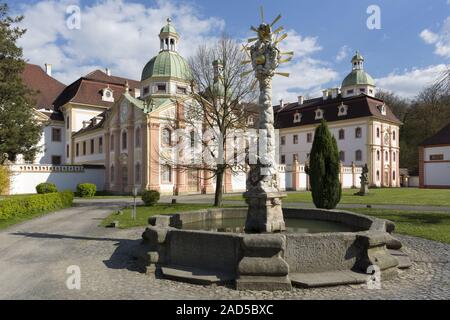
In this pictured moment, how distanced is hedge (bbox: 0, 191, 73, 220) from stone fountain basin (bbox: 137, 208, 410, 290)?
38.4 feet

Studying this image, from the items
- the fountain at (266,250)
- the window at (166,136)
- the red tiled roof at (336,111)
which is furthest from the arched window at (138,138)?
the fountain at (266,250)

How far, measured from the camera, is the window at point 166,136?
111 ft

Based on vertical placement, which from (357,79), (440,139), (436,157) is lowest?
(436,157)

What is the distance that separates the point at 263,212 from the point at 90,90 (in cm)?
4630

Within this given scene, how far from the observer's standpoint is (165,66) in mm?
37375

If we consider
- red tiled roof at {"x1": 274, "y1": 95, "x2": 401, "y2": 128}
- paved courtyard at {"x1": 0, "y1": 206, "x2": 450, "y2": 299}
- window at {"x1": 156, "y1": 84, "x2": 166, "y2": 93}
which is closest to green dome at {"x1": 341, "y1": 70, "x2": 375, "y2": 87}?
red tiled roof at {"x1": 274, "y1": 95, "x2": 401, "y2": 128}

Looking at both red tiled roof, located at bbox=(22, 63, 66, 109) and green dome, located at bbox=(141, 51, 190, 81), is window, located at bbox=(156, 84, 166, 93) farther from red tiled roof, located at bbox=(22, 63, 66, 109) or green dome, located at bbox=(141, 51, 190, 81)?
red tiled roof, located at bbox=(22, 63, 66, 109)

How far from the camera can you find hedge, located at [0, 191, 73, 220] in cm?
1634

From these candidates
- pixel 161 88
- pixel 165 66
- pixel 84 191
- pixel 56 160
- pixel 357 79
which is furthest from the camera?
pixel 357 79

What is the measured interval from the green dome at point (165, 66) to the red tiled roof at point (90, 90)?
13.5 m

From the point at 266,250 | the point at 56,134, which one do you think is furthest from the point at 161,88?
the point at 266,250

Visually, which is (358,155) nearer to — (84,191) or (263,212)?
(84,191)
